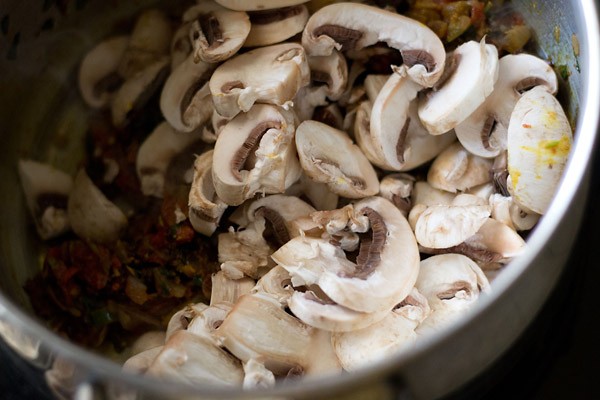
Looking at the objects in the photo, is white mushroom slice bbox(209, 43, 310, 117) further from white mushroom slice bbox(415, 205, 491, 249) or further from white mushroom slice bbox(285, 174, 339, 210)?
white mushroom slice bbox(415, 205, 491, 249)

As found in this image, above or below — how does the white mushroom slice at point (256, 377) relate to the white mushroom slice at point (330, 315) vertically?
below

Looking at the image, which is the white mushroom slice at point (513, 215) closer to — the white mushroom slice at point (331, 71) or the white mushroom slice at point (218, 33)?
the white mushroom slice at point (331, 71)

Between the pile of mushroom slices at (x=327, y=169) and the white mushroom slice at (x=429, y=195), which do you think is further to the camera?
the white mushroom slice at (x=429, y=195)

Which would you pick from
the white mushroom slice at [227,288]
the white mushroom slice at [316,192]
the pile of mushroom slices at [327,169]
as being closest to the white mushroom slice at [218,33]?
the pile of mushroom slices at [327,169]

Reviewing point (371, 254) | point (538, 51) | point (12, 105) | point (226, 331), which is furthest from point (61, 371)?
point (538, 51)

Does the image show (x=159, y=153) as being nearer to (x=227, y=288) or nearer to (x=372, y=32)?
(x=227, y=288)

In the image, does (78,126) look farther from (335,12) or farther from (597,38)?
(597,38)
